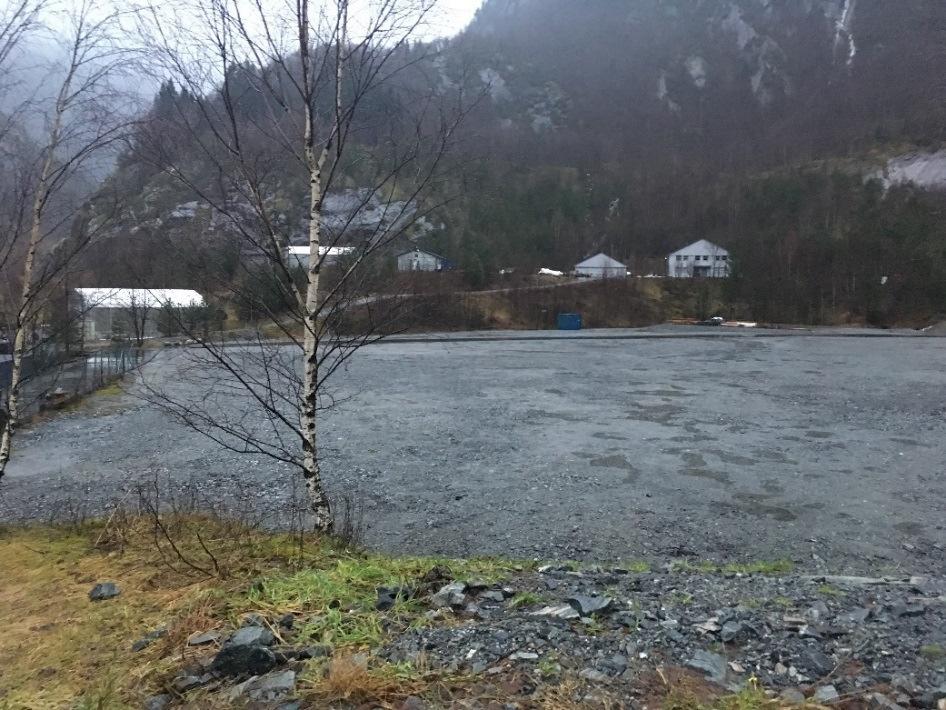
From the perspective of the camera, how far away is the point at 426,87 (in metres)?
4.86

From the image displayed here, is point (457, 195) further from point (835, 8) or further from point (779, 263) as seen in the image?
point (835, 8)

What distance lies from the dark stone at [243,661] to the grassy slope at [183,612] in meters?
0.21

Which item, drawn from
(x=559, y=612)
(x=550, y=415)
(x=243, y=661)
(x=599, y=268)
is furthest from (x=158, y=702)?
(x=599, y=268)

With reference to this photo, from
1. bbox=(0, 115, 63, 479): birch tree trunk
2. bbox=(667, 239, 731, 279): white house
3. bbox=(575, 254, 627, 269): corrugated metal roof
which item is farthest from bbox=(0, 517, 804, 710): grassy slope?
bbox=(667, 239, 731, 279): white house

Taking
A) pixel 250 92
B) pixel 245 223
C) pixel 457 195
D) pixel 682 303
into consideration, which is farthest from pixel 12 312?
pixel 682 303

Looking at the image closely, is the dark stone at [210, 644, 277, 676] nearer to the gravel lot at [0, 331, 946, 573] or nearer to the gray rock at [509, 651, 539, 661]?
the gray rock at [509, 651, 539, 661]

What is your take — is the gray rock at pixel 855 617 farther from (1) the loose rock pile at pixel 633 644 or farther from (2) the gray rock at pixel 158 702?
(2) the gray rock at pixel 158 702

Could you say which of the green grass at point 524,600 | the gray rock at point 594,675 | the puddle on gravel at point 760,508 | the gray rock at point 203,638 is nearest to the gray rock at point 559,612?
the green grass at point 524,600

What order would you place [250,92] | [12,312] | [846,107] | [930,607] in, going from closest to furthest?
[930,607] → [250,92] → [12,312] → [846,107]

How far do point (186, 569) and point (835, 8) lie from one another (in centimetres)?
18733

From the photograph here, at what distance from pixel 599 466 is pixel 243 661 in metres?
9.69

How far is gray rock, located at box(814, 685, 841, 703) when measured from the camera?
299 centimetres

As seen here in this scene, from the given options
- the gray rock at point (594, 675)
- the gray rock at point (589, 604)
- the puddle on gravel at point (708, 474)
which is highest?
the gray rock at point (594, 675)

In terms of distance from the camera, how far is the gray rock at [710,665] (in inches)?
127
